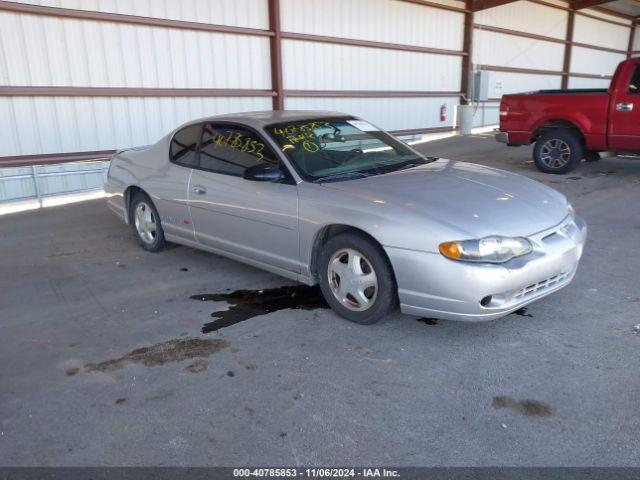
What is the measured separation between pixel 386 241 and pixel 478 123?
55.8 ft

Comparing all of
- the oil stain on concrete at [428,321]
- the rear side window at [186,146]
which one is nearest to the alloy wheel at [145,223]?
the rear side window at [186,146]

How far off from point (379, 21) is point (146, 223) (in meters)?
11.0

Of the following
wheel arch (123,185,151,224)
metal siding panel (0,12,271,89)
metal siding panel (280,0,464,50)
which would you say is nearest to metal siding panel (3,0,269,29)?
metal siding panel (0,12,271,89)

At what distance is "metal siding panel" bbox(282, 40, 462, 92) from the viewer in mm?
12812

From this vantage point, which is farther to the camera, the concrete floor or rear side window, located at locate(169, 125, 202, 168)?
rear side window, located at locate(169, 125, 202, 168)

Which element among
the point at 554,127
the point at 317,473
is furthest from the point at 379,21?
the point at 317,473

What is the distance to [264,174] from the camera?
4.14 metres

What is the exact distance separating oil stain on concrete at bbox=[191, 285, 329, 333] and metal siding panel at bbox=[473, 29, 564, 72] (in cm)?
1560

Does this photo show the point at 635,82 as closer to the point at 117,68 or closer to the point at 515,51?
the point at 117,68

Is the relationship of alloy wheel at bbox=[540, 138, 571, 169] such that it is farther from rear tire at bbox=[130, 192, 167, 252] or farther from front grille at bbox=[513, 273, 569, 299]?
rear tire at bbox=[130, 192, 167, 252]

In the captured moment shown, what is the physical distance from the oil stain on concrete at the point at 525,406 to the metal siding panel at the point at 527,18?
55.6 ft

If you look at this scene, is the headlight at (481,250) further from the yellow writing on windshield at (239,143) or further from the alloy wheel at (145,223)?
the alloy wheel at (145,223)

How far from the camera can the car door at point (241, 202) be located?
4.17 meters

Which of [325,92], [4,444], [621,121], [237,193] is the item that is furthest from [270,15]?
[4,444]
